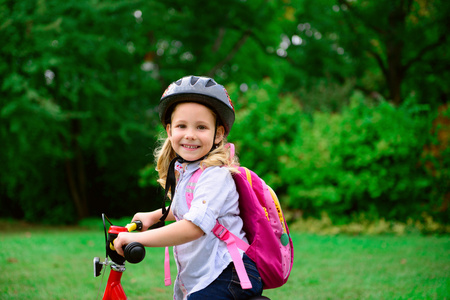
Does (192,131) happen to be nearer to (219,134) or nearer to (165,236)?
(219,134)

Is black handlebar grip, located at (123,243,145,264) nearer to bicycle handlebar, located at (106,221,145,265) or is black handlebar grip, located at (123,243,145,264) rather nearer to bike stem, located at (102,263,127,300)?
bicycle handlebar, located at (106,221,145,265)

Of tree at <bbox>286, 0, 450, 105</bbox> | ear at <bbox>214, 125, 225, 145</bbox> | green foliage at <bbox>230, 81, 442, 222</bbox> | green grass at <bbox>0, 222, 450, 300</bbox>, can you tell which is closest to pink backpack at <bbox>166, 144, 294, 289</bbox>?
ear at <bbox>214, 125, 225, 145</bbox>

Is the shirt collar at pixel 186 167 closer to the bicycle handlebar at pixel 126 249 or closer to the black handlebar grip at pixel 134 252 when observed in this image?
the bicycle handlebar at pixel 126 249

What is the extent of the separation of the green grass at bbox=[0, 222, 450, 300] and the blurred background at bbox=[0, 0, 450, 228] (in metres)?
2.22

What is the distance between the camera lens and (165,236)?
218 centimetres

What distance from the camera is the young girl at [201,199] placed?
2.20m

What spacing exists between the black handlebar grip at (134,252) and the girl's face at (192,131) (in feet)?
2.00

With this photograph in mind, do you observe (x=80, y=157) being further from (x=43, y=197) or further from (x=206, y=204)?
(x=206, y=204)

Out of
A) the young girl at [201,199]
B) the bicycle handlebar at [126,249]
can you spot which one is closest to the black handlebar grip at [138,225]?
the bicycle handlebar at [126,249]

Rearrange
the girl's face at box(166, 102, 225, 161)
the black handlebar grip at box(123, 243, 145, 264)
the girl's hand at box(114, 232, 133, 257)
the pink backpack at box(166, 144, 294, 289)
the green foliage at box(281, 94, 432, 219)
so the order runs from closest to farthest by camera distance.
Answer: the black handlebar grip at box(123, 243, 145, 264) → the girl's hand at box(114, 232, 133, 257) → the pink backpack at box(166, 144, 294, 289) → the girl's face at box(166, 102, 225, 161) → the green foliage at box(281, 94, 432, 219)

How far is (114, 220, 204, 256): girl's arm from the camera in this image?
84.7 inches

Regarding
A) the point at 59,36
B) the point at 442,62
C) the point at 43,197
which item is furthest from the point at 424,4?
the point at 43,197

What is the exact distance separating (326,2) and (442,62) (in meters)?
5.64

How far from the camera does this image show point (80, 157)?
16688 millimetres
